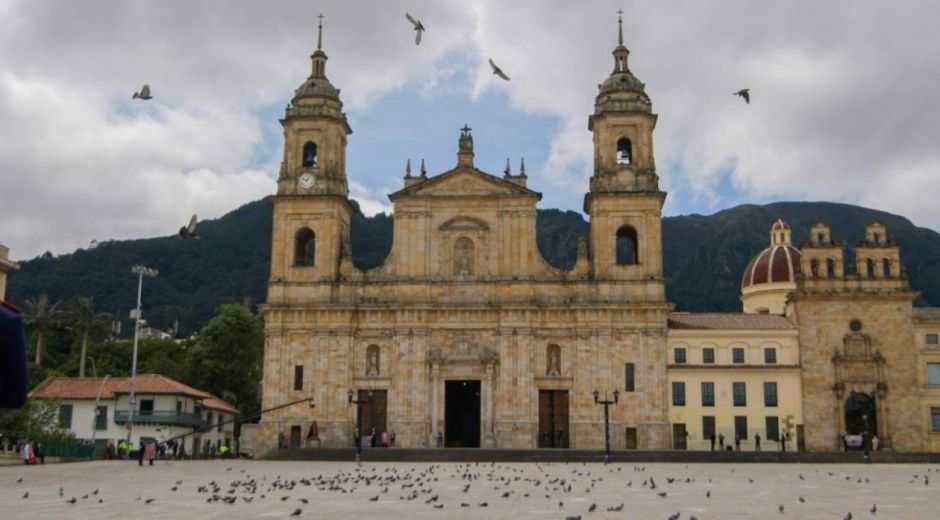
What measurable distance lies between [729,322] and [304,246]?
24041mm

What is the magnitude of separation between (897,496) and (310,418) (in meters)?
35.3

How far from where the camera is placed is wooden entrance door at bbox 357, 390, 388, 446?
50469 mm

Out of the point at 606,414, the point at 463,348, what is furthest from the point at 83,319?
the point at 606,414

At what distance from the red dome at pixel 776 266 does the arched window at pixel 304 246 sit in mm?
30671

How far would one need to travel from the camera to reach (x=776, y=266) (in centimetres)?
6575

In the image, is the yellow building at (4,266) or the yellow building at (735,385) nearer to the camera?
the yellow building at (4,266)

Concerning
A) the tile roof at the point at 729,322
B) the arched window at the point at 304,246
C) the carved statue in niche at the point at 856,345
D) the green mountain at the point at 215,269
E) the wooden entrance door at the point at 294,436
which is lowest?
the wooden entrance door at the point at 294,436

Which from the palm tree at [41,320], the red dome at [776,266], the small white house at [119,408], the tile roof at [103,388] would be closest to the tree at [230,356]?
the tile roof at [103,388]

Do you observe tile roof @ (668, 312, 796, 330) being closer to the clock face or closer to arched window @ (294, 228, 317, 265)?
arched window @ (294, 228, 317, 265)

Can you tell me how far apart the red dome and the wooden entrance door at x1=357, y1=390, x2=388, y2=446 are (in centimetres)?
2949

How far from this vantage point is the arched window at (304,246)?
53656mm

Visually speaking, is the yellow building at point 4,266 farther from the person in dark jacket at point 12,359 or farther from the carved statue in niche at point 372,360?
the person in dark jacket at point 12,359

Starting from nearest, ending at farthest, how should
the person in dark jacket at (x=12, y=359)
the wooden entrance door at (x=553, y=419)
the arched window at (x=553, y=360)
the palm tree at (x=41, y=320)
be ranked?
the person in dark jacket at (x=12, y=359) → the wooden entrance door at (x=553, y=419) → the arched window at (x=553, y=360) → the palm tree at (x=41, y=320)

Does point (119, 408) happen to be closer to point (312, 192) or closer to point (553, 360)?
point (312, 192)
